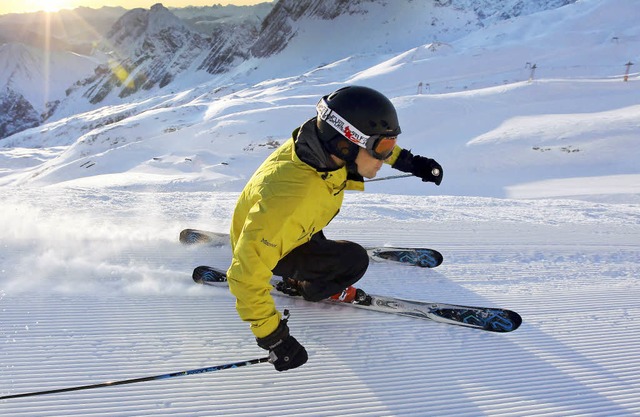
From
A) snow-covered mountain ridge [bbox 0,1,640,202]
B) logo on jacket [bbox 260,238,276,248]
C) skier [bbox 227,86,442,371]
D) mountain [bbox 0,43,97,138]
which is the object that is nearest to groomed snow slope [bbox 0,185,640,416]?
skier [bbox 227,86,442,371]

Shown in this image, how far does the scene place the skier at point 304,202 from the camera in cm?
231

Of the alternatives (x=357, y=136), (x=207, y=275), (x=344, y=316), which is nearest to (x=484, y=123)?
(x=344, y=316)

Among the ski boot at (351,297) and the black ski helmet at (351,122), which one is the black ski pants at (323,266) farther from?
the black ski helmet at (351,122)

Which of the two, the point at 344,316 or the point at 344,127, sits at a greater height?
the point at 344,127

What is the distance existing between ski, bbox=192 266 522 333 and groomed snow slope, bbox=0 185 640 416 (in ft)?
0.21

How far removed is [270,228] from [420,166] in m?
2.18

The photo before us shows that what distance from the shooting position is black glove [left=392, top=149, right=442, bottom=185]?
13.1 feet

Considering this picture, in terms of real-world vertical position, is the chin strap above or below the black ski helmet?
below

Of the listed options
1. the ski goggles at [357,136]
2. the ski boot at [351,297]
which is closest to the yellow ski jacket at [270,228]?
the ski goggles at [357,136]

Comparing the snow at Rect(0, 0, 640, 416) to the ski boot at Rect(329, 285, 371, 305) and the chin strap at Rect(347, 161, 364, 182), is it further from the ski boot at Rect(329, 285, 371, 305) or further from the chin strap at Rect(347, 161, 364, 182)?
the chin strap at Rect(347, 161, 364, 182)

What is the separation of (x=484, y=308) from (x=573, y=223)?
9.02 ft

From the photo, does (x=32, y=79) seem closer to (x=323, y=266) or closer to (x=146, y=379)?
(x=323, y=266)

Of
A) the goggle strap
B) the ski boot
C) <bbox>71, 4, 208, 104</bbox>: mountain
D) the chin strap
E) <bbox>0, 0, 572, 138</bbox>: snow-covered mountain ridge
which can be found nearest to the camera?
the goggle strap

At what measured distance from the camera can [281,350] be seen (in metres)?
2.35
